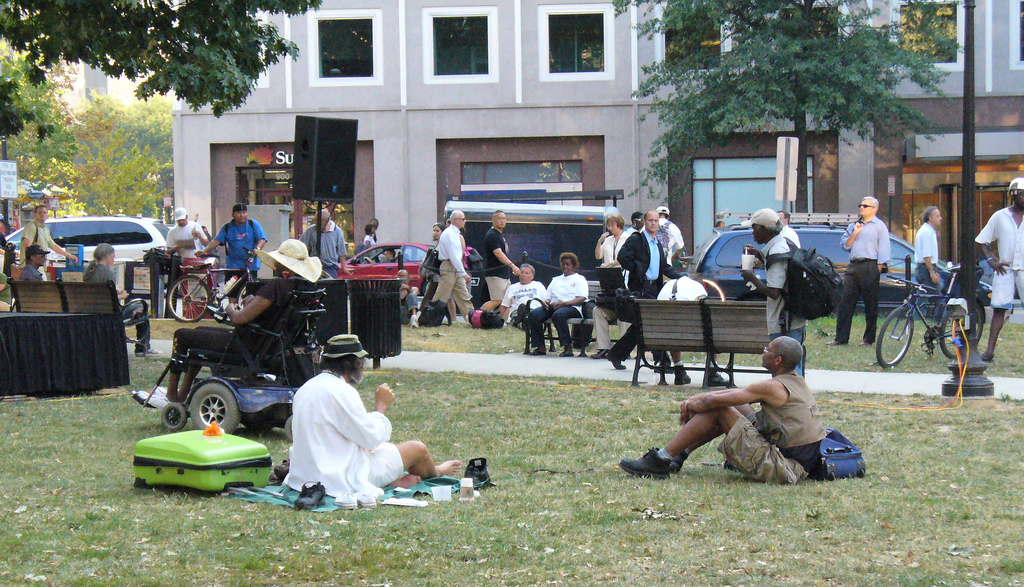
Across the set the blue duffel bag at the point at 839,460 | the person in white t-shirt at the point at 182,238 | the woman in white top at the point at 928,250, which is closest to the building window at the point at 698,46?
the woman in white top at the point at 928,250

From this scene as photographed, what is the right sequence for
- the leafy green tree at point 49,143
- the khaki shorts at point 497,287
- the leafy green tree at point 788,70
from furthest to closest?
the leafy green tree at point 49,143, the leafy green tree at point 788,70, the khaki shorts at point 497,287

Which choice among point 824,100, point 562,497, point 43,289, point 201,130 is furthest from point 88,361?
point 201,130

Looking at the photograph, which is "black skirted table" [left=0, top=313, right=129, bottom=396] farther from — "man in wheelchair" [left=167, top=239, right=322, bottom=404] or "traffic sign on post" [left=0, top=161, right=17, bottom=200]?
"traffic sign on post" [left=0, top=161, right=17, bottom=200]

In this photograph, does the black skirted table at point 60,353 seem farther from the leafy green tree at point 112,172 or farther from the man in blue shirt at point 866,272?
the leafy green tree at point 112,172

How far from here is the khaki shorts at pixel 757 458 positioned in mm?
6812

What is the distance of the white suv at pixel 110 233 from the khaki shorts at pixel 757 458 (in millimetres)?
19196

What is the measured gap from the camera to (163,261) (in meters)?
17.9

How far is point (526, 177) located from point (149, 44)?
60.7ft

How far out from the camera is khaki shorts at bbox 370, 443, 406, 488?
21.6ft

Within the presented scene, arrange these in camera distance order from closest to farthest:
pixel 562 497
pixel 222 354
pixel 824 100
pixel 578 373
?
pixel 562 497 → pixel 222 354 → pixel 578 373 → pixel 824 100

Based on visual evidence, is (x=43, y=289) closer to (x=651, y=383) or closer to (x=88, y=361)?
(x=88, y=361)

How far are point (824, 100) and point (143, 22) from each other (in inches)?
665

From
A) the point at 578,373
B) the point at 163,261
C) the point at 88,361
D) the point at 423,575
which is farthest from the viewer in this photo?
the point at 163,261

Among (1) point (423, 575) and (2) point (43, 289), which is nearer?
(1) point (423, 575)
